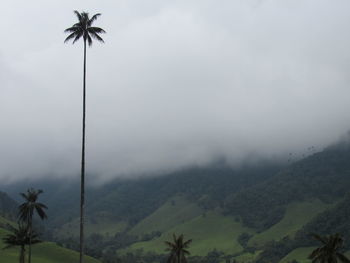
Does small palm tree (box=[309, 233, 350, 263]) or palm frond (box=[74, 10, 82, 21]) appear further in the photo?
small palm tree (box=[309, 233, 350, 263])

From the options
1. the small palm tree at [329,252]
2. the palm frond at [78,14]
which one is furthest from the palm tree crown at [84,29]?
the small palm tree at [329,252]

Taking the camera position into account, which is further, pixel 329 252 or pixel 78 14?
pixel 329 252

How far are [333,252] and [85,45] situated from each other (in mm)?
44054

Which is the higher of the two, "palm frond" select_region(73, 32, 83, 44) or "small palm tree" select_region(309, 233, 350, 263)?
"palm frond" select_region(73, 32, 83, 44)

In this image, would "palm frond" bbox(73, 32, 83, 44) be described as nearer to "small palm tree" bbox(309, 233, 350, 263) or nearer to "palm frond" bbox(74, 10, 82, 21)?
"palm frond" bbox(74, 10, 82, 21)

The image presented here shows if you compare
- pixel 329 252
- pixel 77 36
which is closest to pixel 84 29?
pixel 77 36

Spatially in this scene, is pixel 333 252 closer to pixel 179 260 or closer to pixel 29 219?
pixel 179 260

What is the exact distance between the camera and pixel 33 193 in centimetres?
10481

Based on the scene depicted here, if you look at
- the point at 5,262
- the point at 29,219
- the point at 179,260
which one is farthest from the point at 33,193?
the point at 5,262

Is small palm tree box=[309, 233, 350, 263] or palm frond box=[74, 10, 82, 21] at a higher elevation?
palm frond box=[74, 10, 82, 21]

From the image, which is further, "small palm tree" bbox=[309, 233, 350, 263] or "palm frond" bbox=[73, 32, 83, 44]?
"small palm tree" bbox=[309, 233, 350, 263]

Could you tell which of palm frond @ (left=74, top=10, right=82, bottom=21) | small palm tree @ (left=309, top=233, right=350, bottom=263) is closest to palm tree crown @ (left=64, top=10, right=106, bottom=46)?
palm frond @ (left=74, top=10, right=82, bottom=21)

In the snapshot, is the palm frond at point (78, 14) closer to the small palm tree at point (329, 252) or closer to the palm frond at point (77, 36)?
the palm frond at point (77, 36)

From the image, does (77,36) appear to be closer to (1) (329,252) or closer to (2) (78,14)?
(2) (78,14)
